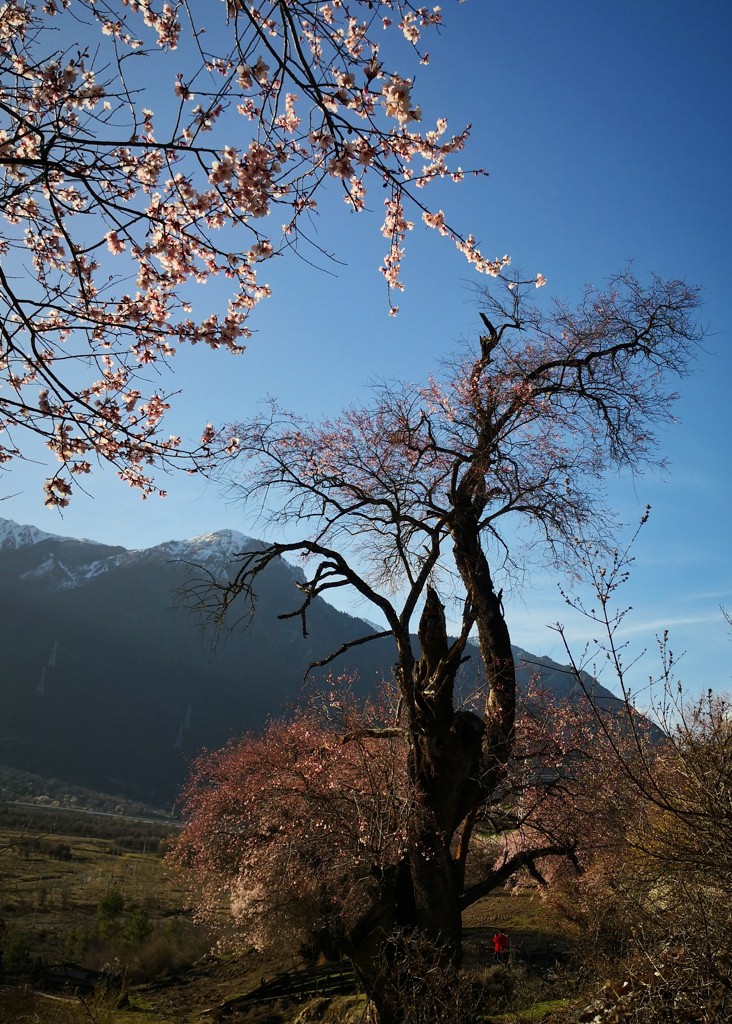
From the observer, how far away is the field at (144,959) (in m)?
12.2

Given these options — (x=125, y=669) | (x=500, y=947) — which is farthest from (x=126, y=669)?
(x=500, y=947)

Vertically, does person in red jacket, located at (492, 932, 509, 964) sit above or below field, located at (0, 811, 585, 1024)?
above

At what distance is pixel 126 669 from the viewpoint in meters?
143

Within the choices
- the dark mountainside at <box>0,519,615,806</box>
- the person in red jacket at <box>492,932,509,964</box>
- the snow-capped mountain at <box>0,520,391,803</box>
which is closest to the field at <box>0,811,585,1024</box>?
the person in red jacket at <box>492,932,509,964</box>

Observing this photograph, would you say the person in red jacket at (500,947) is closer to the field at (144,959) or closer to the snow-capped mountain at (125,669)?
the field at (144,959)

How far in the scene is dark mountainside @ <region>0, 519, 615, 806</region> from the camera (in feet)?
342

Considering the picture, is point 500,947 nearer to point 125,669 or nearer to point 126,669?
point 125,669

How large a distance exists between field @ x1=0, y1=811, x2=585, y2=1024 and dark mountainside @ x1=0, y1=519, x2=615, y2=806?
48.5 metres

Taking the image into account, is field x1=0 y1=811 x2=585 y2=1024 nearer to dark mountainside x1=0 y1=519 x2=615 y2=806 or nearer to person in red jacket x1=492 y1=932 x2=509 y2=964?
person in red jacket x1=492 y1=932 x2=509 y2=964

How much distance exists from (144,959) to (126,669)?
132 metres

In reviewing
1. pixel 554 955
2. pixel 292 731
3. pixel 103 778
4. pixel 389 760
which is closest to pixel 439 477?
pixel 389 760

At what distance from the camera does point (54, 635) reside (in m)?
142

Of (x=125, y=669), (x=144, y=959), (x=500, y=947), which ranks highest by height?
(x=500, y=947)

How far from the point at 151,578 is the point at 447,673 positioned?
188644mm
